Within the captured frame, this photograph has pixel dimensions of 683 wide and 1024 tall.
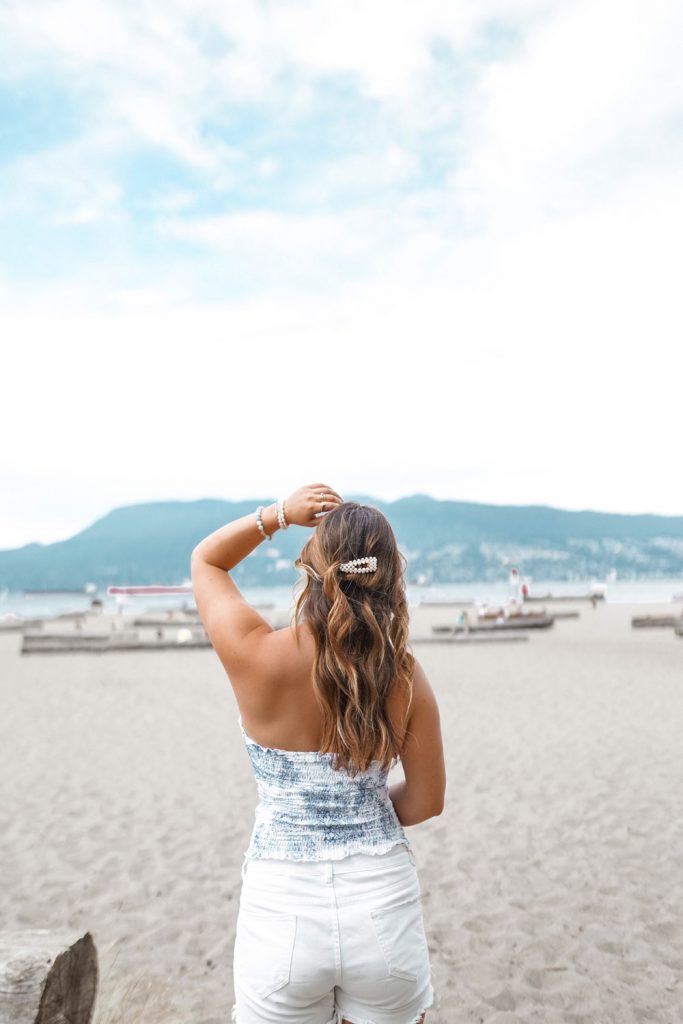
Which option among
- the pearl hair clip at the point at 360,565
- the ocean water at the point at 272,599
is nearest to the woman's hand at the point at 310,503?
the pearl hair clip at the point at 360,565

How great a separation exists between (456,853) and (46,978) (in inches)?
166

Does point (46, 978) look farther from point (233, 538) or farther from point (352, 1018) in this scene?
point (233, 538)

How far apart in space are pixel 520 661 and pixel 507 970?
16229 mm

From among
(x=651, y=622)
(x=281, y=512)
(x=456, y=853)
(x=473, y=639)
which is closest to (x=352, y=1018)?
(x=281, y=512)

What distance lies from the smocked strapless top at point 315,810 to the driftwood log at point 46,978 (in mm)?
1282

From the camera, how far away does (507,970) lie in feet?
14.3

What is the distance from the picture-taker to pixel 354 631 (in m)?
1.73

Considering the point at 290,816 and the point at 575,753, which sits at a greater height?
the point at 290,816

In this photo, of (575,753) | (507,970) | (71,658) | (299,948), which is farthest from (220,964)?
(71,658)

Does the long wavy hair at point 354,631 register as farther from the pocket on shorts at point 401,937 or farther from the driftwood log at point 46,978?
the driftwood log at point 46,978

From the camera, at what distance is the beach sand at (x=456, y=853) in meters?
4.23

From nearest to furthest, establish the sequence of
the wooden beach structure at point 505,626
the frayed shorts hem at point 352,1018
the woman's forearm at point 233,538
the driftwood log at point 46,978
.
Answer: the frayed shorts hem at point 352,1018 → the woman's forearm at point 233,538 → the driftwood log at point 46,978 → the wooden beach structure at point 505,626

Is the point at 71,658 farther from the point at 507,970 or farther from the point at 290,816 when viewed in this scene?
the point at 290,816

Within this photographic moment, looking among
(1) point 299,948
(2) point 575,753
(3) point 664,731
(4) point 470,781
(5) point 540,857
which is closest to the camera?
(1) point 299,948
